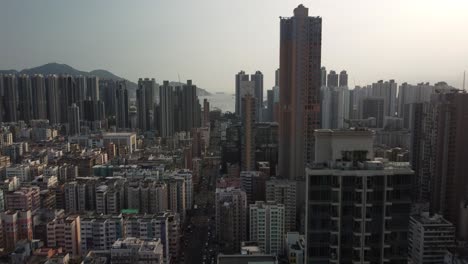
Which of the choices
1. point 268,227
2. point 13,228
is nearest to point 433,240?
point 268,227

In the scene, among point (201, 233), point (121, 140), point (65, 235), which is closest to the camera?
point (65, 235)

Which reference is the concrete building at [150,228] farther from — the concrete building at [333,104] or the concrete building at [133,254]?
the concrete building at [333,104]

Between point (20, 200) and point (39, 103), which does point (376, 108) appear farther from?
point (39, 103)

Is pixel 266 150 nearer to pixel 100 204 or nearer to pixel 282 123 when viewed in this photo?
pixel 282 123

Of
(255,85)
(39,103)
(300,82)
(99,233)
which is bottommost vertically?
(99,233)

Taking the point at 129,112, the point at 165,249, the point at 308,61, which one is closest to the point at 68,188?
the point at 165,249

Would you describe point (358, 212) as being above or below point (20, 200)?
above

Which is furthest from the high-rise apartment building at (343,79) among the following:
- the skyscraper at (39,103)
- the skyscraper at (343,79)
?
the skyscraper at (39,103)
